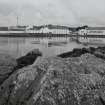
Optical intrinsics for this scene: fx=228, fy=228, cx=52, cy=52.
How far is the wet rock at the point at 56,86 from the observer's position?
4887 mm

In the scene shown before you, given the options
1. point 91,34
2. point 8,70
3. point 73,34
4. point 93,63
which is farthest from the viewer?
point 73,34

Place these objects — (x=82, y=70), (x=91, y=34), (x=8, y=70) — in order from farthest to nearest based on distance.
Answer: (x=91, y=34) < (x=8, y=70) < (x=82, y=70)

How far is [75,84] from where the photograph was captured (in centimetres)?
516

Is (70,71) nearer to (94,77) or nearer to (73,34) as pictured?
(94,77)

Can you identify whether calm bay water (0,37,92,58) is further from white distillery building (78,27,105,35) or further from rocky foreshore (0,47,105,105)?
white distillery building (78,27,105,35)

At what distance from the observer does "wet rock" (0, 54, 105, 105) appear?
4.89 meters

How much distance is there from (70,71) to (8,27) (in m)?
122

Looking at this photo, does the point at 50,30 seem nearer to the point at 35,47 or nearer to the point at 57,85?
the point at 35,47

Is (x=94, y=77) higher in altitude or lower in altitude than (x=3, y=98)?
higher

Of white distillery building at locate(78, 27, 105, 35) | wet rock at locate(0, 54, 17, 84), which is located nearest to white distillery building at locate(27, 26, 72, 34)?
white distillery building at locate(78, 27, 105, 35)

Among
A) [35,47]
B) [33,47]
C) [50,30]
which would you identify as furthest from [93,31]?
[33,47]

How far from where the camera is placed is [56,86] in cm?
506

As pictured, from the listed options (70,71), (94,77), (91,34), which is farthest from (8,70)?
(91,34)

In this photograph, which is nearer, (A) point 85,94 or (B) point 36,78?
(A) point 85,94
